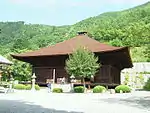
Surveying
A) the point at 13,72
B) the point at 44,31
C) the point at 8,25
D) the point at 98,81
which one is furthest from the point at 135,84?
the point at 8,25

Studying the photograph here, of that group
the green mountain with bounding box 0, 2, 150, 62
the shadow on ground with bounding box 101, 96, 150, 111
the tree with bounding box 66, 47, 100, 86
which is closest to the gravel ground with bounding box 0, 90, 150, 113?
the shadow on ground with bounding box 101, 96, 150, 111

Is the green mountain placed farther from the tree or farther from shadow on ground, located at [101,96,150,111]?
shadow on ground, located at [101,96,150,111]

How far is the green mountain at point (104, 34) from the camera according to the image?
69.8 meters

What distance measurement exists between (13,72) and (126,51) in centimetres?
2040

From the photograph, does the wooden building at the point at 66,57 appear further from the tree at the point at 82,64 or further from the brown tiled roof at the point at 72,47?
the tree at the point at 82,64

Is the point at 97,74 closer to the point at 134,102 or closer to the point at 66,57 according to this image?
the point at 66,57

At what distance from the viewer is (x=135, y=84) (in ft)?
146

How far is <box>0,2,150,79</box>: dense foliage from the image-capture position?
69.4 meters

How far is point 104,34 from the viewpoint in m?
86.0

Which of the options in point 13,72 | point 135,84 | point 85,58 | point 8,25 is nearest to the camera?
point 85,58

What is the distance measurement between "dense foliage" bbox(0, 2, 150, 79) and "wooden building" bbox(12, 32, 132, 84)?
15.8 feet

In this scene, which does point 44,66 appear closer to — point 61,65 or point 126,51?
point 61,65

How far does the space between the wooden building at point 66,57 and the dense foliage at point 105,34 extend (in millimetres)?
4824

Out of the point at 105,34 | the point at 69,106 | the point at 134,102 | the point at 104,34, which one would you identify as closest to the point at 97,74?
the point at 134,102
